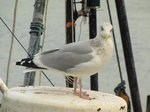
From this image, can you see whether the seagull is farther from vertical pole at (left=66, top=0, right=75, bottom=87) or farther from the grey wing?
vertical pole at (left=66, top=0, right=75, bottom=87)

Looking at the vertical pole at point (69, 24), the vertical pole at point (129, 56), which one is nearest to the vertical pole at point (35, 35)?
the vertical pole at point (69, 24)

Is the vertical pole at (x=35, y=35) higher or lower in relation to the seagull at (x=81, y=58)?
higher

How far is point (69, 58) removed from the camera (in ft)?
2.31

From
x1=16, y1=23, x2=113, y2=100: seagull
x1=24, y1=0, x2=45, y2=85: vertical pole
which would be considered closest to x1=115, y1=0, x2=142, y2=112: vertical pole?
x1=24, y1=0, x2=45, y2=85: vertical pole

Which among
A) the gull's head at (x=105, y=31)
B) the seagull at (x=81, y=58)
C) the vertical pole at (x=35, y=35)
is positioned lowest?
the seagull at (x=81, y=58)

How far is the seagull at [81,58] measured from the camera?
0.68 meters

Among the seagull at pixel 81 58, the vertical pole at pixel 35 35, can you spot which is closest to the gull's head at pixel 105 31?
the seagull at pixel 81 58

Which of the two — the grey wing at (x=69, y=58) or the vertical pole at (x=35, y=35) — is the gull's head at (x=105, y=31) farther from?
the vertical pole at (x=35, y=35)

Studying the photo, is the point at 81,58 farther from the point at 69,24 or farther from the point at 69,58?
the point at 69,24

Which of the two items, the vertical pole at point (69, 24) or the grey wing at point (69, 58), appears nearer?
the grey wing at point (69, 58)

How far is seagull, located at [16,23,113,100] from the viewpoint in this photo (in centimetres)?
68

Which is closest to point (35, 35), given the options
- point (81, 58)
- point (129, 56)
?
point (129, 56)

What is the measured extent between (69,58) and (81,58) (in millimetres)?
26

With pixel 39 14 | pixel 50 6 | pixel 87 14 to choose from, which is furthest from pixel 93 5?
pixel 50 6
